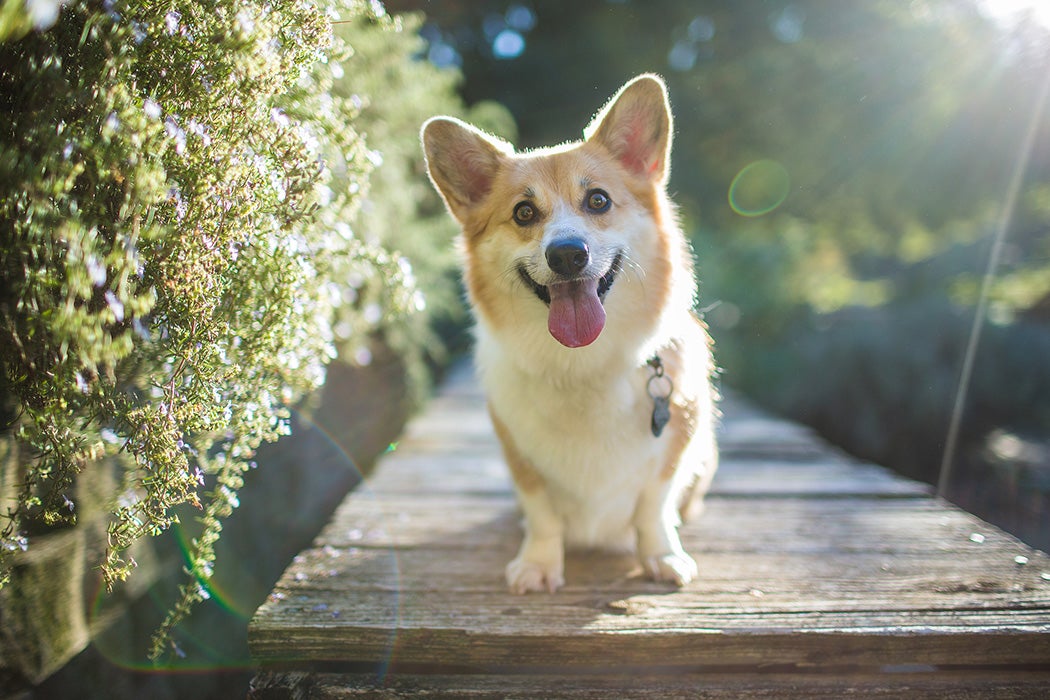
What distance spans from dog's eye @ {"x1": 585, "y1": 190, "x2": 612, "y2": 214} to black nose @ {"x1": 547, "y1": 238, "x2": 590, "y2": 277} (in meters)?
0.28

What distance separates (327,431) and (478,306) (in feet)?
5.50

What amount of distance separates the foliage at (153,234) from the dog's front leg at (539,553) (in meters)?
0.81

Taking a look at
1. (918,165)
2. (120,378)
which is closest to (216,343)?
(120,378)

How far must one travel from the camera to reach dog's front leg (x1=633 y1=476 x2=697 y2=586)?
1.90 m

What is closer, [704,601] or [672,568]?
[704,601]

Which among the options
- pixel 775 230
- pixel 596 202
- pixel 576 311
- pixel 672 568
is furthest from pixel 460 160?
pixel 775 230

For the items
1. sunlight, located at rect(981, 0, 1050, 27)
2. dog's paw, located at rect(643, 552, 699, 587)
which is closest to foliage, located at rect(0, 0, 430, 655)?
dog's paw, located at rect(643, 552, 699, 587)

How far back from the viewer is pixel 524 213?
199cm

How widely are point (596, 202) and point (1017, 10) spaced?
368 centimetres

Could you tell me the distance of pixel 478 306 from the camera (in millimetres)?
2051

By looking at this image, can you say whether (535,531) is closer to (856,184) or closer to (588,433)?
(588,433)

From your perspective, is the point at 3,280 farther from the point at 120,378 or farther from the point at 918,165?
the point at 918,165

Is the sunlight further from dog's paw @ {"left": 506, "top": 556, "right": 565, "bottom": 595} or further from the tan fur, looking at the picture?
dog's paw @ {"left": 506, "top": 556, "right": 565, "bottom": 595}

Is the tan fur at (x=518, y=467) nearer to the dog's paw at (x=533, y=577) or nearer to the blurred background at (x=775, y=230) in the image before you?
the dog's paw at (x=533, y=577)
